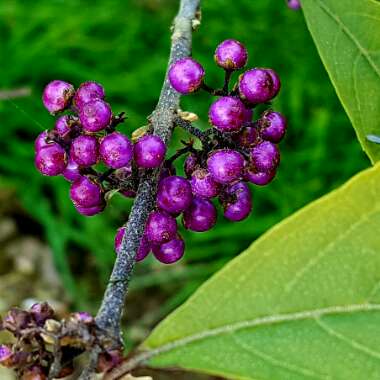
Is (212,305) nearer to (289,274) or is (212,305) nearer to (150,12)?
(289,274)

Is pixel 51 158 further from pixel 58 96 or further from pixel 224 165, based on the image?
pixel 224 165

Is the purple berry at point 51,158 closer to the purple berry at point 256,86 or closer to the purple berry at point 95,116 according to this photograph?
the purple berry at point 95,116

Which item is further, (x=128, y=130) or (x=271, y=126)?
(x=128, y=130)

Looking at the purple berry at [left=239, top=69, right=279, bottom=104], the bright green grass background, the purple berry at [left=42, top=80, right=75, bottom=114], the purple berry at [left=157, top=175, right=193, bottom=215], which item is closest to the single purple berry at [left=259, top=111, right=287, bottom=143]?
the purple berry at [left=239, top=69, right=279, bottom=104]

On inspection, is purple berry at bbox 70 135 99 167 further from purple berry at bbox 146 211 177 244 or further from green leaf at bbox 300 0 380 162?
green leaf at bbox 300 0 380 162

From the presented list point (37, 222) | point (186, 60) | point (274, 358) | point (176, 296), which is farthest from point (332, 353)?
point (37, 222)

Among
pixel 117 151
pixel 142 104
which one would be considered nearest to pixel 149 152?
pixel 117 151
